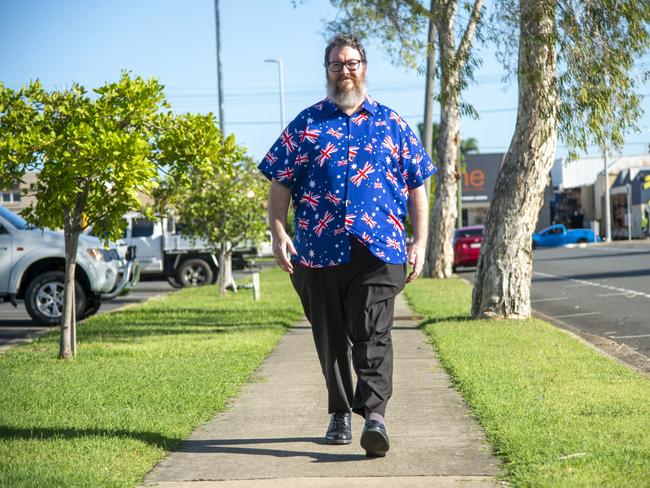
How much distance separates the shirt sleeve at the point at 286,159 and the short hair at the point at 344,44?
1.31 ft

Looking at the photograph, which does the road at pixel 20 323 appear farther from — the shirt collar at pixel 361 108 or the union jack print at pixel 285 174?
the shirt collar at pixel 361 108

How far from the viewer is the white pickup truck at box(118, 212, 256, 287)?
2638 centimetres

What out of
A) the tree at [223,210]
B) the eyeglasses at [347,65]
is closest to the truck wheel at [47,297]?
the tree at [223,210]

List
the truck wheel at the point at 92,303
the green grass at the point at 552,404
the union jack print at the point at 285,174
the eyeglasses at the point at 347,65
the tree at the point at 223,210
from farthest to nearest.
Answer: the tree at the point at 223,210 → the truck wheel at the point at 92,303 → the union jack print at the point at 285,174 → the eyeglasses at the point at 347,65 → the green grass at the point at 552,404

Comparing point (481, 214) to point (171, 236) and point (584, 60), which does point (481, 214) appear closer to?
point (171, 236)

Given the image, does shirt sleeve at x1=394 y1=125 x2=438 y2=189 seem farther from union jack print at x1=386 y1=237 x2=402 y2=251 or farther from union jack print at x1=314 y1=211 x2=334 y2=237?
union jack print at x1=314 y1=211 x2=334 y2=237

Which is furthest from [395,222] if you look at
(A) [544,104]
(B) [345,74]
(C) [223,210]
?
(C) [223,210]

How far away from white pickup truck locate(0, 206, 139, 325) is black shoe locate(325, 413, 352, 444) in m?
9.71

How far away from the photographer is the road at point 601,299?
13086mm

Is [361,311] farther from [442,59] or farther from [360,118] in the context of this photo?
[442,59]

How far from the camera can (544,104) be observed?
12930mm

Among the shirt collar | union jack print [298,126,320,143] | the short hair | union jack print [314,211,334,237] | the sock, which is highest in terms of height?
the short hair

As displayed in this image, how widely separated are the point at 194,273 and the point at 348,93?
21.7 metres

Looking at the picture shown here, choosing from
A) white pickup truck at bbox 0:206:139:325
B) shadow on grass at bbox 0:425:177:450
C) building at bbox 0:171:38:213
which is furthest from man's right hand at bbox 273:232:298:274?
white pickup truck at bbox 0:206:139:325
